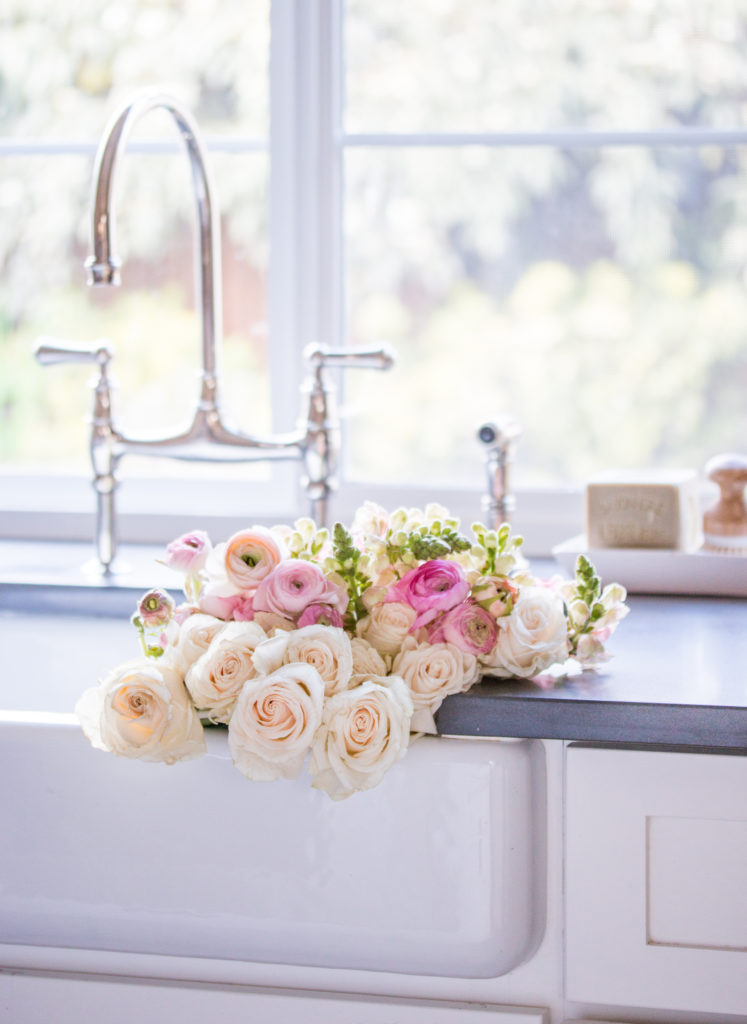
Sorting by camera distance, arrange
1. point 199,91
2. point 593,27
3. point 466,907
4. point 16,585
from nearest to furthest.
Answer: point 466,907, point 16,585, point 593,27, point 199,91

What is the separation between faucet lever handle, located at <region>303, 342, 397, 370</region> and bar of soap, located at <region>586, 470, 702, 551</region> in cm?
28

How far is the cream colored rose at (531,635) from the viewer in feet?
3.09

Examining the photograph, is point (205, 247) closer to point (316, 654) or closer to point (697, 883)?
point (316, 654)

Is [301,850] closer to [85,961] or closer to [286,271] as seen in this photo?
[85,961]

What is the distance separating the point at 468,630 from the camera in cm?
94

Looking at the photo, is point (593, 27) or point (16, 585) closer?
point (16, 585)

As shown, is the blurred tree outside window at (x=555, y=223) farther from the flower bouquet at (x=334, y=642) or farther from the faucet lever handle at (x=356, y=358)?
the flower bouquet at (x=334, y=642)

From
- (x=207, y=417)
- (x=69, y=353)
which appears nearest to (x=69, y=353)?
(x=69, y=353)

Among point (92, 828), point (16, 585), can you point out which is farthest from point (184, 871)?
point (16, 585)

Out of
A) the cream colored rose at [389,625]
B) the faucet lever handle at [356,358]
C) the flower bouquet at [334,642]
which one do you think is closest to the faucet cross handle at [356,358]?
the faucet lever handle at [356,358]

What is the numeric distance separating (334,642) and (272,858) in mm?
183

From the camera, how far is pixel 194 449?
150 centimetres

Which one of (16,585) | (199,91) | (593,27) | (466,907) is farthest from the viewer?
(199,91)

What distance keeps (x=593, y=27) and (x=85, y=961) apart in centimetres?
132
